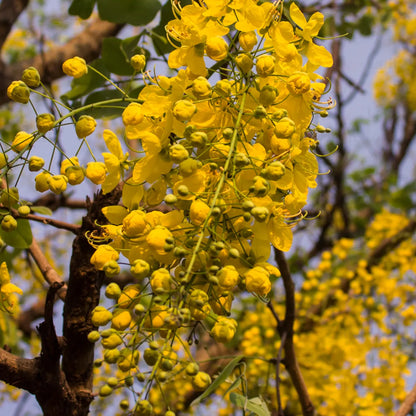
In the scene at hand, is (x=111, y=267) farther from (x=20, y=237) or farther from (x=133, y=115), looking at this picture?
(x=20, y=237)

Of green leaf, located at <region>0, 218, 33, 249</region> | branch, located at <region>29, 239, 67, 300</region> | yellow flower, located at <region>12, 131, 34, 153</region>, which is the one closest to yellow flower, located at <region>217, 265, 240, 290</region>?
yellow flower, located at <region>12, 131, 34, 153</region>

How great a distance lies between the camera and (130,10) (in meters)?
1.30

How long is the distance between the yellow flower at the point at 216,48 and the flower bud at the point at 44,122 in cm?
25

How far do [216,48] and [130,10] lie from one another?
63cm

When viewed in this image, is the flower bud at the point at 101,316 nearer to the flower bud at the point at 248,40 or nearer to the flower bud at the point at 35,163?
the flower bud at the point at 35,163

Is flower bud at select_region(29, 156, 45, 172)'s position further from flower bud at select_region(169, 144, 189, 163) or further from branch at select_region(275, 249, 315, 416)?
branch at select_region(275, 249, 315, 416)

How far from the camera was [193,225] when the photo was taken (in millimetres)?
715

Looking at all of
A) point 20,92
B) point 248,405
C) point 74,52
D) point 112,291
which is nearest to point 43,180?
point 20,92

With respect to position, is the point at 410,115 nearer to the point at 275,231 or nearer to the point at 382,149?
the point at 382,149

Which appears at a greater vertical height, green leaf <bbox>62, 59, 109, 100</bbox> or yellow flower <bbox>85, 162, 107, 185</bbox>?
green leaf <bbox>62, 59, 109, 100</bbox>

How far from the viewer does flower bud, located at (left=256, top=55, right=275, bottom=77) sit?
738mm

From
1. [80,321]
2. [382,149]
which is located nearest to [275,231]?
[80,321]

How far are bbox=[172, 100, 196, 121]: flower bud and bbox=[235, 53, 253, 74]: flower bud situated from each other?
11cm

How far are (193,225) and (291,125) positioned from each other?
0.61 feet
